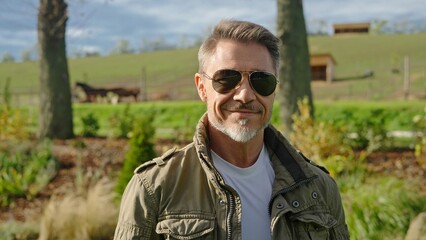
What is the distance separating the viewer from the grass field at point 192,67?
162 ft

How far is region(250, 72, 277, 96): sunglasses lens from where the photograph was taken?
2.41 meters

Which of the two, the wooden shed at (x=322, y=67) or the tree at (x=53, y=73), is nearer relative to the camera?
the tree at (x=53, y=73)

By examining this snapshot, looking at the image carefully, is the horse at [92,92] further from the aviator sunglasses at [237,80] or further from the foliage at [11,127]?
the aviator sunglasses at [237,80]

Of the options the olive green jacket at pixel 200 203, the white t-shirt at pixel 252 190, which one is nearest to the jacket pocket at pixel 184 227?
the olive green jacket at pixel 200 203

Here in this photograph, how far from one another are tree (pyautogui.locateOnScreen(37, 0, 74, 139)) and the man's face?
12.7 metres

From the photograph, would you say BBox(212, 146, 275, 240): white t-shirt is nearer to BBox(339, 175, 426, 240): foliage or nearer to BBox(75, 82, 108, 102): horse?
BBox(339, 175, 426, 240): foliage

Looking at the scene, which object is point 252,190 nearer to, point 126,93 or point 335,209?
point 335,209

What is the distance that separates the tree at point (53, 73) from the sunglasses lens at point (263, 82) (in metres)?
12.8

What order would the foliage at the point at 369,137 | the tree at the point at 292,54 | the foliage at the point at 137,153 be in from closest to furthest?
the foliage at the point at 137,153 < the tree at the point at 292,54 < the foliage at the point at 369,137

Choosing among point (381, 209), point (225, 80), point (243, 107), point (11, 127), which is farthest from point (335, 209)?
Result: point (11, 127)

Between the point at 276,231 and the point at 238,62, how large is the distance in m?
0.68

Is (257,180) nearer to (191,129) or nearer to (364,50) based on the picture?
(191,129)

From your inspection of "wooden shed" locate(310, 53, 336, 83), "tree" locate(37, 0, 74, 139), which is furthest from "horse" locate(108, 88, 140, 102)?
"tree" locate(37, 0, 74, 139)

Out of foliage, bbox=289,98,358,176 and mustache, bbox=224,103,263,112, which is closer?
mustache, bbox=224,103,263,112
